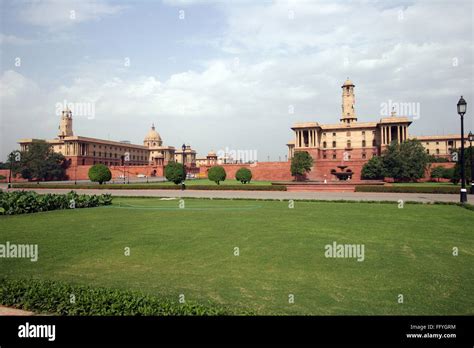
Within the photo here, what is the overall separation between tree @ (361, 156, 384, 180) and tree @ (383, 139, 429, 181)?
89 cm

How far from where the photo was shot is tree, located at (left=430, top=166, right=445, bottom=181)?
5549cm

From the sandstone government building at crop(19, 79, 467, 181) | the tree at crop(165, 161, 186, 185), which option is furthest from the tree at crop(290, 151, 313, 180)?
the tree at crop(165, 161, 186, 185)

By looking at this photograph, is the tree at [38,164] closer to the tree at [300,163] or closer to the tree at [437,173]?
the tree at [300,163]

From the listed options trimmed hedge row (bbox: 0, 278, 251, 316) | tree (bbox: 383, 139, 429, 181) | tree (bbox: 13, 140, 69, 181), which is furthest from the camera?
tree (bbox: 13, 140, 69, 181)

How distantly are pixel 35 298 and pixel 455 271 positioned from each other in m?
7.60

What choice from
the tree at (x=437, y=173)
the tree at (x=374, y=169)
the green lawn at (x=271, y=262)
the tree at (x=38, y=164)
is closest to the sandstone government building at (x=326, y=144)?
the tree at (x=374, y=169)

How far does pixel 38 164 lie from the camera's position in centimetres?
6850

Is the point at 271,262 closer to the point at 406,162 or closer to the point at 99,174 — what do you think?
the point at 99,174

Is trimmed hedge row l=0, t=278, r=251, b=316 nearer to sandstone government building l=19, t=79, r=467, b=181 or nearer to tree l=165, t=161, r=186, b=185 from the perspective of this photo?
tree l=165, t=161, r=186, b=185

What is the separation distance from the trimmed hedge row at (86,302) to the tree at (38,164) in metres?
74.3

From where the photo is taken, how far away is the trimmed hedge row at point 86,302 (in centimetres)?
410
